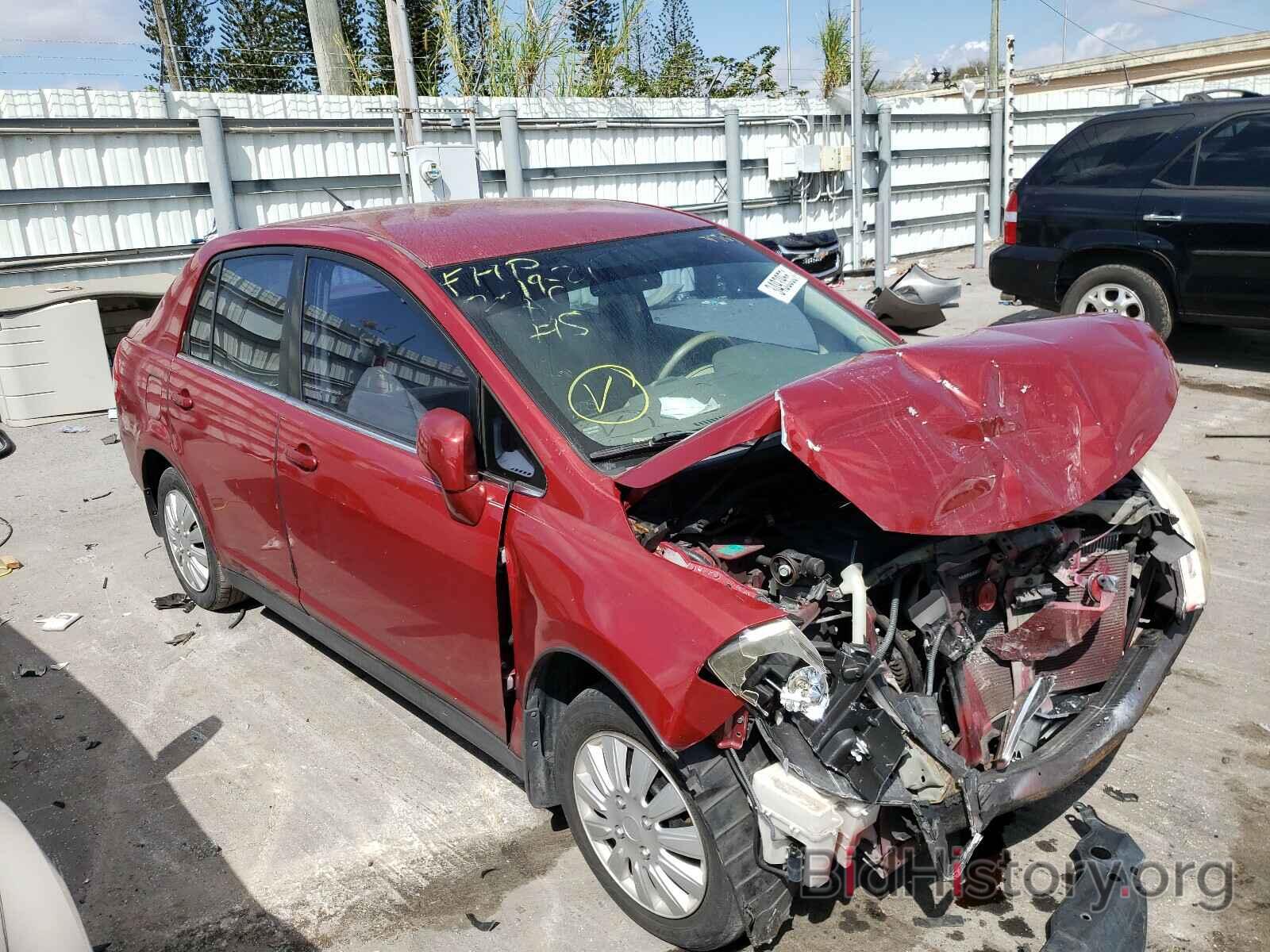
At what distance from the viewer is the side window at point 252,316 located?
383cm

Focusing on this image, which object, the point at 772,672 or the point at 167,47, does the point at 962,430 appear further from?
the point at 167,47

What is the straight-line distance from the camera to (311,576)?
12.2 ft

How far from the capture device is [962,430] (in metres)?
2.65

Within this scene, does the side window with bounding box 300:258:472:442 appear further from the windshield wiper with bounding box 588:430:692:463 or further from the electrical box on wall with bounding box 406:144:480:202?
the electrical box on wall with bounding box 406:144:480:202

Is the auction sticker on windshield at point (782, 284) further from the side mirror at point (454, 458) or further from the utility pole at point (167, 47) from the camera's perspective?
the utility pole at point (167, 47)

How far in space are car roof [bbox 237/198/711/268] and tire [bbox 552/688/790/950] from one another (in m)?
1.59

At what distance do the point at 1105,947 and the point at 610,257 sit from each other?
8.10 ft

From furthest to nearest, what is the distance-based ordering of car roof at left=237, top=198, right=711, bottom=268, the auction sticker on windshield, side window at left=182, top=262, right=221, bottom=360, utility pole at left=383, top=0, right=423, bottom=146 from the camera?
utility pole at left=383, top=0, right=423, bottom=146 < side window at left=182, top=262, right=221, bottom=360 < the auction sticker on windshield < car roof at left=237, top=198, right=711, bottom=268

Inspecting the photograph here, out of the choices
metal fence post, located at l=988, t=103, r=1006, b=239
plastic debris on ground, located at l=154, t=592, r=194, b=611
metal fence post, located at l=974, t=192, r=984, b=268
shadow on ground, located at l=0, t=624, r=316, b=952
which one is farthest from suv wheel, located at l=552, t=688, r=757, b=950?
metal fence post, located at l=988, t=103, r=1006, b=239

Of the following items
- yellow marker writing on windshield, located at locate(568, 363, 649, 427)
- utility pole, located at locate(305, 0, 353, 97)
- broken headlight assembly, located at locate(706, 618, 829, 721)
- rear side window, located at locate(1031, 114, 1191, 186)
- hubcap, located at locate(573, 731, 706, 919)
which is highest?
utility pole, located at locate(305, 0, 353, 97)

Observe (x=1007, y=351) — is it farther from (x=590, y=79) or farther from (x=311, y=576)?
(x=590, y=79)

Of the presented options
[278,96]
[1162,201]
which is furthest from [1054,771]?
[278,96]

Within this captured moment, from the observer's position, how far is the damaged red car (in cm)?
236

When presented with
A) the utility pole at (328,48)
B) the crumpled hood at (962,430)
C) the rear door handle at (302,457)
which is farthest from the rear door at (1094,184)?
the utility pole at (328,48)
